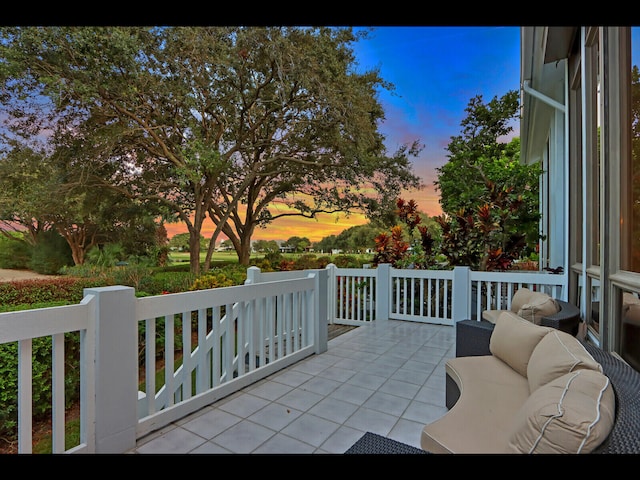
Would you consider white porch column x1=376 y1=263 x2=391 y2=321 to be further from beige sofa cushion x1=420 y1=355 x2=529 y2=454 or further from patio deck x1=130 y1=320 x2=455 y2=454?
beige sofa cushion x1=420 y1=355 x2=529 y2=454

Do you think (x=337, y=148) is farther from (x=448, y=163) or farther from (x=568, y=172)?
(x=568, y=172)

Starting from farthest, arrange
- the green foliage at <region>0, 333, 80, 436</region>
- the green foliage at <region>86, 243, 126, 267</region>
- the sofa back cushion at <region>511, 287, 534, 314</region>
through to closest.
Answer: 1. the green foliage at <region>86, 243, 126, 267</region>
2. the sofa back cushion at <region>511, 287, 534, 314</region>
3. the green foliage at <region>0, 333, 80, 436</region>

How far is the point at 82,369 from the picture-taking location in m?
1.89

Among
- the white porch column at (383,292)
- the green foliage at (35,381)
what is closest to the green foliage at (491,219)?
the white porch column at (383,292)

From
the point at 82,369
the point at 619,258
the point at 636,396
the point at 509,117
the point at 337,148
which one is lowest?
the point at 82,369

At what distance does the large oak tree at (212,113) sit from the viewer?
670 centimetres

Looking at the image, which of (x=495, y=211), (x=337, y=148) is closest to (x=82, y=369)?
(x=495, y=211)

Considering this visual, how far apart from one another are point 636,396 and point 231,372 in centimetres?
262

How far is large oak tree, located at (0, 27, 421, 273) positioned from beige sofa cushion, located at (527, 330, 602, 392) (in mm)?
7638

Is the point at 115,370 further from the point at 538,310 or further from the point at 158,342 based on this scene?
the point at 538,310

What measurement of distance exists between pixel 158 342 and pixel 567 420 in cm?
473

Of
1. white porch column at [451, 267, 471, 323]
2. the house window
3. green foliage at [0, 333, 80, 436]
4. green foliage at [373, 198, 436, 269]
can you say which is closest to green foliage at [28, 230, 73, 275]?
green foliage at [0, 333, 80, 436]

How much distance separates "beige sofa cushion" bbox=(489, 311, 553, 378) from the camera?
204 centimetres

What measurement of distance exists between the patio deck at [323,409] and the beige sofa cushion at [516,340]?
67cm
